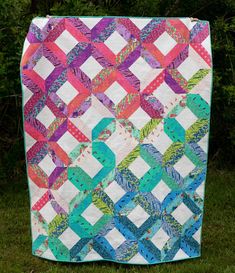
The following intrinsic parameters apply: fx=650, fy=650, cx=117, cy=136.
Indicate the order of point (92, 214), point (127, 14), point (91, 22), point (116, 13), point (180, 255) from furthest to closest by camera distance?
point (127, 14) < point (116, 13) < point (180, 255) < point (92, 214) < point (91, 22)

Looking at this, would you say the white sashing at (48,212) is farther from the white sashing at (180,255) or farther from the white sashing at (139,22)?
the white sashing at (139,22)

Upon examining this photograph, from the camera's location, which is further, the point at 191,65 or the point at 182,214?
the point at 182,214

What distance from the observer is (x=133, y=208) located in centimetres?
381

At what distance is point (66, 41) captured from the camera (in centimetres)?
372

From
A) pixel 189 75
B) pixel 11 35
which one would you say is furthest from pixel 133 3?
pixel 189 75

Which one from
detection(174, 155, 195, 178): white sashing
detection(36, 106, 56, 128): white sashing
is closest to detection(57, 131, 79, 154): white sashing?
detection(36, 106, 56, 128): white sashing

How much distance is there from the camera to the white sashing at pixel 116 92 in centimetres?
372

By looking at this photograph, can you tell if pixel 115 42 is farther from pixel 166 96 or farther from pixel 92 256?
pixel 92 256

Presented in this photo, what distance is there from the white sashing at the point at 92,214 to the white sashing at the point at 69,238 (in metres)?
0.13

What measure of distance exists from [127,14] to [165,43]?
2.62 meters

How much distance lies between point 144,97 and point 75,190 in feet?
2.22

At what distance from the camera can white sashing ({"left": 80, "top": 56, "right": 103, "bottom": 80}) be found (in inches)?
146

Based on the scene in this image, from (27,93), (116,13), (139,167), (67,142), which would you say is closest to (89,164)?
(67,142)

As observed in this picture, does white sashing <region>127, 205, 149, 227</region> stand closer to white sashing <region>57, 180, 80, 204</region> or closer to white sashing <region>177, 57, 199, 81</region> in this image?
white sashing <region>57, 180, 80, 204</region>
